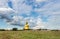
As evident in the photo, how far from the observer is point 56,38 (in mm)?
21062

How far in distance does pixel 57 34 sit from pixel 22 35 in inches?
169

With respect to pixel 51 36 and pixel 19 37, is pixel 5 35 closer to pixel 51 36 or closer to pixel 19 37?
pixel 19 37

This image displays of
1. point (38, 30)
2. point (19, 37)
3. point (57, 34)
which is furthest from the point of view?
point (38, 30)

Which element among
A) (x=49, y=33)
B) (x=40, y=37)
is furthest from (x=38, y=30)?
(x=40, y=37)

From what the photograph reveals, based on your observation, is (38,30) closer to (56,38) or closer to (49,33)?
(49,33)

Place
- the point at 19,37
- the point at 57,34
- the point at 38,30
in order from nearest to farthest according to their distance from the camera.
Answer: the point at 19,37, the point at 57,34, the point at 38,30

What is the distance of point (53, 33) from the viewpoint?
22.9 meters

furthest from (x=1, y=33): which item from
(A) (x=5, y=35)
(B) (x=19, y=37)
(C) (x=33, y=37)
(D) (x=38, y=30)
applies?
(D) (x=38, y=30)

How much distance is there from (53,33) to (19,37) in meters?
4.70

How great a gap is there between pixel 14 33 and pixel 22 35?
3.11 feet

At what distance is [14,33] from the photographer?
69.8 ft

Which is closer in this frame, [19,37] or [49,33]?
[19,37]

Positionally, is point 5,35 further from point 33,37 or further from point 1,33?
point 33,37

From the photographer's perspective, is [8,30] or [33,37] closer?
[33,37]
